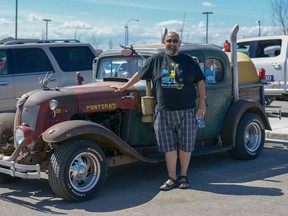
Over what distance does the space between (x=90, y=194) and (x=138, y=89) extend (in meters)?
1.59

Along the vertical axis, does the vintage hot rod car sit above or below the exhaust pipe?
below

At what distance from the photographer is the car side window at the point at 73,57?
11.4 m

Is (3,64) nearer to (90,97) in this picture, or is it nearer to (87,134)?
(90,97)

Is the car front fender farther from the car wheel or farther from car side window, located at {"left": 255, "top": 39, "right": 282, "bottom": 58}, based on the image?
car side window, located at {"left": 255, "top": 39, "right": 282, "bottom": 58}

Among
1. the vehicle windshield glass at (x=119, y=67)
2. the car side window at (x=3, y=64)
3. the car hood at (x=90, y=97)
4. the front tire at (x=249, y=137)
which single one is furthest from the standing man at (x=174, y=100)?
the car side window at (x=3, y=64)

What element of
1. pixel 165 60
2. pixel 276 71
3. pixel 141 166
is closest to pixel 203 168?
pixel 141 166

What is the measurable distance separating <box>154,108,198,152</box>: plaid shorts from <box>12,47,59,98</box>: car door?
16.5ft

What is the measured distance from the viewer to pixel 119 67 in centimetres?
756

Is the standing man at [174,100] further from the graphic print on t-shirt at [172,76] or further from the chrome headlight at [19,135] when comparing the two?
the chrome headlight at [19,135]

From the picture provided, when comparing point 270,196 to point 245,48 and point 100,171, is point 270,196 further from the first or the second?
point 245,48

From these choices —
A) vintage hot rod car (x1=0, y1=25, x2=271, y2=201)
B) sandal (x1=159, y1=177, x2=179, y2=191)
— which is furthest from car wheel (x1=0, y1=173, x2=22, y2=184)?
sandal (x1=159, y1=177, x2=179, y2=191)

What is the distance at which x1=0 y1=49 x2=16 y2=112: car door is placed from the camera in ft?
35.0

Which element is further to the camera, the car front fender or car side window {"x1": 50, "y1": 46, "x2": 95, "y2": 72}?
car side window {"x1": 50, "y1": 46, "x2": 95, "y2": 72}

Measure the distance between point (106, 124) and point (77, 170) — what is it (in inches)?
38.2
